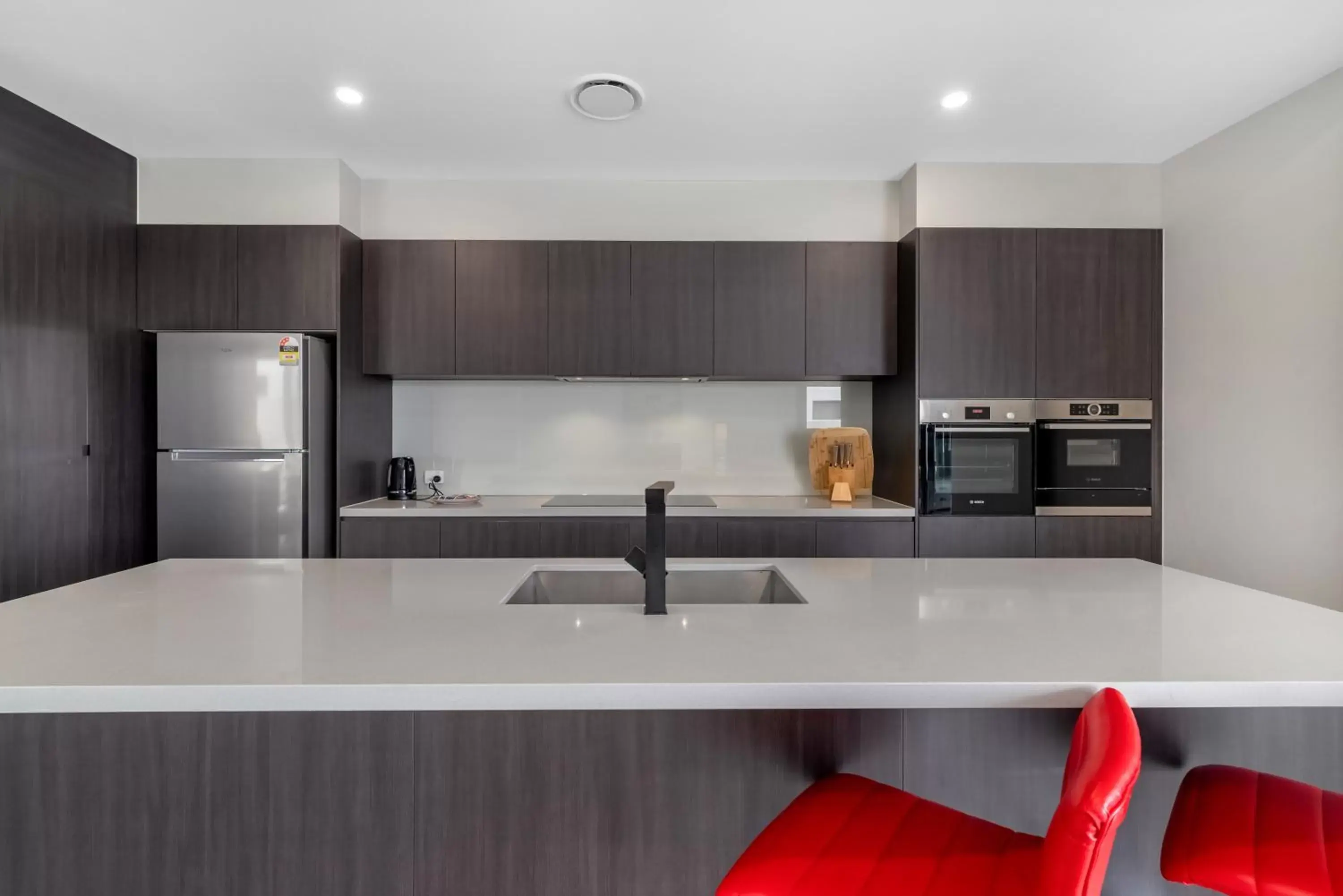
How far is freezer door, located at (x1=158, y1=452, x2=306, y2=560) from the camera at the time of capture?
3049mm

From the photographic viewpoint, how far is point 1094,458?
126 inches

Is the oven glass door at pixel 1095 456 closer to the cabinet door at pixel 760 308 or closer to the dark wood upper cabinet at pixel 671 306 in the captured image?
the cabinet door at pixel 760 308

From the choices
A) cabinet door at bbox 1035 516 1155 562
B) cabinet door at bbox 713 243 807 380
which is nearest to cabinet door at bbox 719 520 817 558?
cabinet door at bbox 713 243 807 380

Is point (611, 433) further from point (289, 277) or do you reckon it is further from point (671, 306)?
point (289, 277)

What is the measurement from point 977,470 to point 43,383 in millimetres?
3842

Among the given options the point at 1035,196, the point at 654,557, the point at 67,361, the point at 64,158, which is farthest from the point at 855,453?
the point at 64,158

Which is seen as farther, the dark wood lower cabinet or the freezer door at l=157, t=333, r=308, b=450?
the freezer door at l=157, t=333, r=308, b=450

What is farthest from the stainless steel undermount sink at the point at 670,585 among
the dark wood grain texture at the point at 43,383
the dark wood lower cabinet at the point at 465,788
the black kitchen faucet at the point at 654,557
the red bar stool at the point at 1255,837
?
the dark wood grain texture at the point at 43,383

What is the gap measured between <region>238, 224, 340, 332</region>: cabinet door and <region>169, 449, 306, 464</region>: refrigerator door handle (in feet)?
1.84

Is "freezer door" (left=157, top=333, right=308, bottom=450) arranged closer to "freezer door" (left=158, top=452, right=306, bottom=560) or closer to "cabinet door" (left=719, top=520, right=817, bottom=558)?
"freezer door" (left=158, top=452, right=306, bottom=560)

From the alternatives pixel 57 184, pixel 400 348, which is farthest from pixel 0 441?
pixel 400 348

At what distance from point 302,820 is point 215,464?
95.4 inches

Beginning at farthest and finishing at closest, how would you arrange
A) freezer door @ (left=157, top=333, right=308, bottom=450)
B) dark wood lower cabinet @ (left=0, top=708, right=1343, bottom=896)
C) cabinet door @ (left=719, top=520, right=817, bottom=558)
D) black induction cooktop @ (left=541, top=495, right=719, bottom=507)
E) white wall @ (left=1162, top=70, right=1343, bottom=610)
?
black induction cooktop @ (left=541, top=495, right=719, bottom=507), cabinet door @ (left=719, top=520, right=817, bottom=558), freezer door @ (left=157, top=333, right=308, bottom=450), white wall @ (left=1162, top=70, right=1343, bottom=610), dark wood lower cabinet @ (left=0, top=708, right=1343, bottom=896)

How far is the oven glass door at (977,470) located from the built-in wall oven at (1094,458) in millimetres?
70
